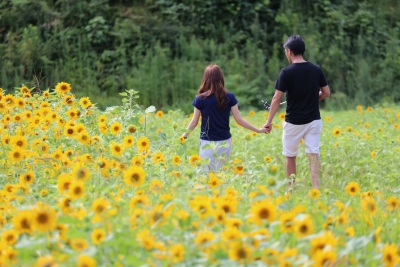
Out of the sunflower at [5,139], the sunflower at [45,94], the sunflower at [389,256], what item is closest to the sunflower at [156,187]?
the sunflower at [389,256]

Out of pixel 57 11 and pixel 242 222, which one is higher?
pixel 242 222

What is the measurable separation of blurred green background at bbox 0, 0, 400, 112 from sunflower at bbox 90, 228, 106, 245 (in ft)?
33.8

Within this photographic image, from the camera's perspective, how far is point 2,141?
513 centimetres

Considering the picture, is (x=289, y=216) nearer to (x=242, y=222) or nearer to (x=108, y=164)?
(x=242, y=222)

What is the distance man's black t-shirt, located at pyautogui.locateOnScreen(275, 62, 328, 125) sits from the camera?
18.9ft

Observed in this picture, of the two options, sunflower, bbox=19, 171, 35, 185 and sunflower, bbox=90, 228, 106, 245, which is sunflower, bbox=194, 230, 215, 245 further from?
sunflower, bbox=19, 171, 35, 185

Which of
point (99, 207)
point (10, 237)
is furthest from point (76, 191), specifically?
point (10, 237)

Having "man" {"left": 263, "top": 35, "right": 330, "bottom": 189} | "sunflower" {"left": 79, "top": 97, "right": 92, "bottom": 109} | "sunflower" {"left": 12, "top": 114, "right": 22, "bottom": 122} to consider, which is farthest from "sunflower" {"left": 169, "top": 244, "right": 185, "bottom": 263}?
"man" {"left": 263, "top": 35, "right": 330, "bottom": 189}

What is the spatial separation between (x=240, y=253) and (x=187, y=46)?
39.7 feet

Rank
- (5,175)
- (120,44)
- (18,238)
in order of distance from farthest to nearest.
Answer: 1. (120,44)
2. (5,175)
3. (18,238)

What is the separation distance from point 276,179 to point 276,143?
477cm

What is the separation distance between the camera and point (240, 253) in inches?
96.0

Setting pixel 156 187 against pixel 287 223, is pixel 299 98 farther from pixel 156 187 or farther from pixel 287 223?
pixel 287 223

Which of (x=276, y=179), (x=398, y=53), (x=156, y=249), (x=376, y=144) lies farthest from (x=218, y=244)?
(x=398, y=53)
